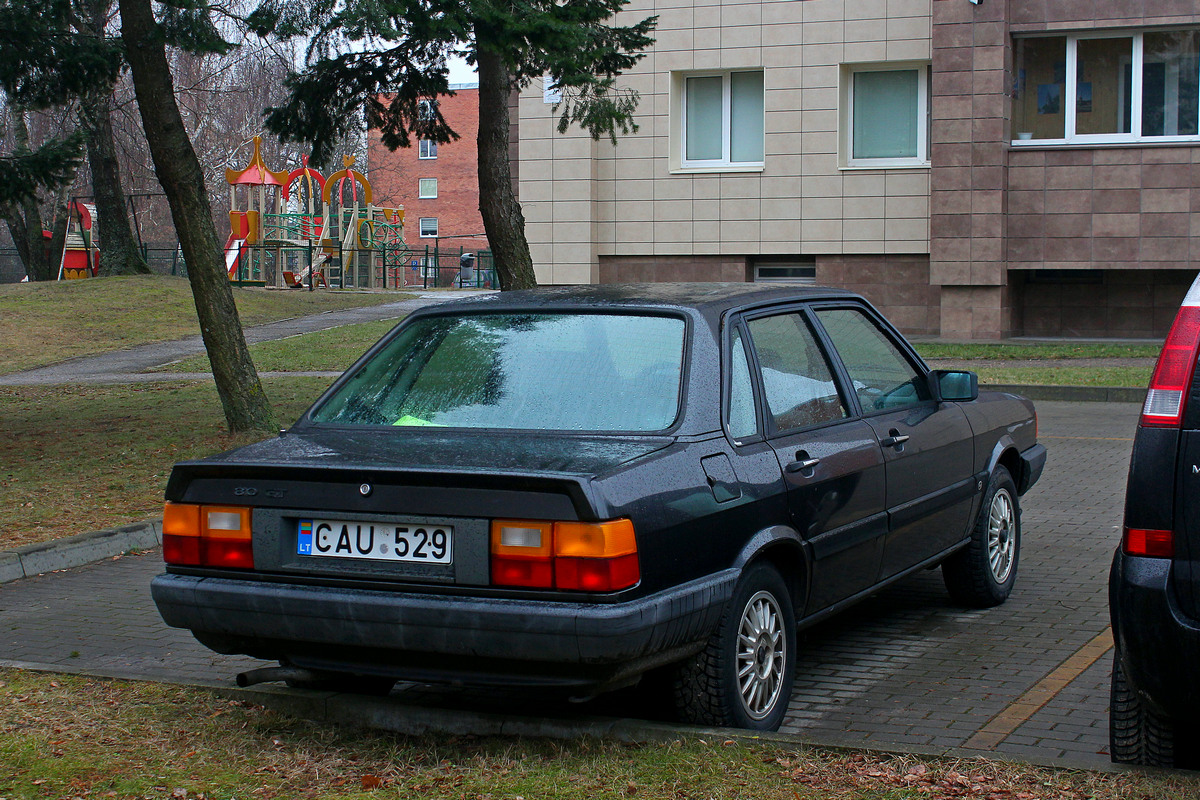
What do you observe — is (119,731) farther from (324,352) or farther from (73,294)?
(73,294)

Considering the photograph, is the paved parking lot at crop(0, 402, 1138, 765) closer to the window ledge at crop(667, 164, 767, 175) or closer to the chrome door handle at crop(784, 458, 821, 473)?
the chrome door handle at crop(784, 458, 821, 473)

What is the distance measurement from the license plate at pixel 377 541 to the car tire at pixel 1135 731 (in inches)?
78.0

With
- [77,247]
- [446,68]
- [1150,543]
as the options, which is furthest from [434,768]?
[77,247]

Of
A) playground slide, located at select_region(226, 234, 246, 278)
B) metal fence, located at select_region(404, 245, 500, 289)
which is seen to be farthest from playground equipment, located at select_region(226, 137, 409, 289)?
metal fence, located at select_region(404, 245, 500, 289)

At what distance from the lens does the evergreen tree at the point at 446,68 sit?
39.1 ft

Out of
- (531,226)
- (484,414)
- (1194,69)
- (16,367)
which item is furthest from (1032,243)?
(484,414)

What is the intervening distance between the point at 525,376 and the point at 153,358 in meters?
19.3

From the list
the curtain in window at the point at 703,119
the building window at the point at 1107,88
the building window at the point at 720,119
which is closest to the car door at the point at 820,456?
the building window at the point at 1107,88

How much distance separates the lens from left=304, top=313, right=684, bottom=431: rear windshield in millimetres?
4520

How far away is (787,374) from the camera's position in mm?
5047

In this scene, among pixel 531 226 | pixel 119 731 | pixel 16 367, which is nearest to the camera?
pixel 119 731

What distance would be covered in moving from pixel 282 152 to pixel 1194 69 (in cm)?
5219

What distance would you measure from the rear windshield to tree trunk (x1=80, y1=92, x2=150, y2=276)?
85.9ft

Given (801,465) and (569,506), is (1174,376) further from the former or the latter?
(569,506)
